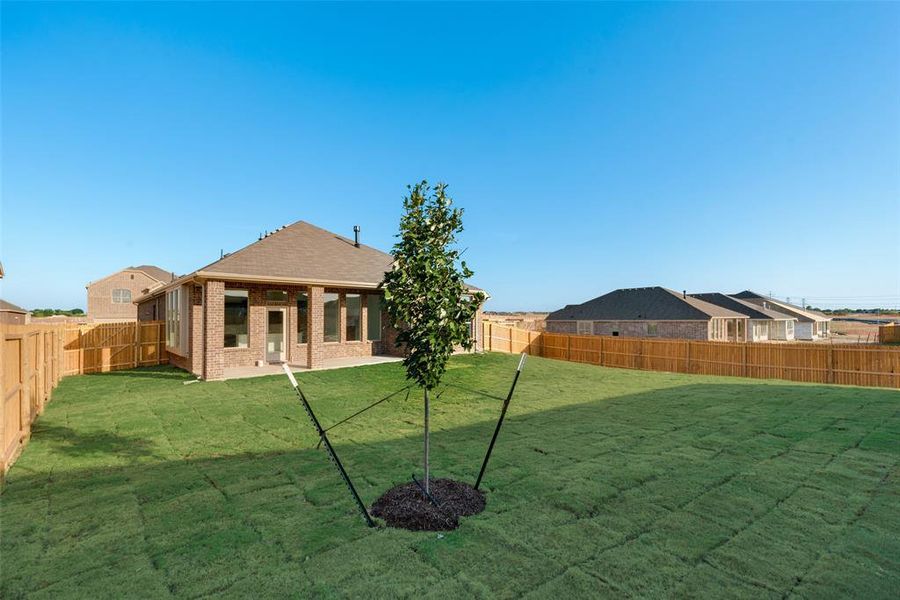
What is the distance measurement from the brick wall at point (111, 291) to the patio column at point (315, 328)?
42676mm

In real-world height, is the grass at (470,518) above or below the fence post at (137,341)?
below

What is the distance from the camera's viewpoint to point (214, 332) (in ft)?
41.5

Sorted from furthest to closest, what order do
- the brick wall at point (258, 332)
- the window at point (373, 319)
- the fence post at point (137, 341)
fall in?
the window at point (373, 319)
the fence post at point (137, 341)
the brick wall at point (258, 332)

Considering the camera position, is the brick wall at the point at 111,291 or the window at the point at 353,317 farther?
the brick wall at the point at 111,291

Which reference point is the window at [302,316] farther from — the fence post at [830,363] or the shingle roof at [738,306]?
the shingle roof at [738,306]

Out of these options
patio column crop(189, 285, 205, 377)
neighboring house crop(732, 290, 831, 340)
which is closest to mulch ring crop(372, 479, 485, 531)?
patio column crop(189, 285, 205, 377)

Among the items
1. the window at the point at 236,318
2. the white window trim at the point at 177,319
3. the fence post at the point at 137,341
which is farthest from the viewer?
the fence post at the point at 137,341

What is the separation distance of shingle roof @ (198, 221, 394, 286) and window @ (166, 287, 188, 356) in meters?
2.02

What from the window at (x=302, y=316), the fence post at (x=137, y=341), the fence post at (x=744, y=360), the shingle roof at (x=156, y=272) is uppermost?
the shingle roof at (x=156, y=272)

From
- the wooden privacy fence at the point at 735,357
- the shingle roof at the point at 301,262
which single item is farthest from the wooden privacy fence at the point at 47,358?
the wooden privacy fence at the point at 735,357

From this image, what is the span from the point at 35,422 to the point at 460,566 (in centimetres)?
971

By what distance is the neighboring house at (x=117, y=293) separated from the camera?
4653 centimetres

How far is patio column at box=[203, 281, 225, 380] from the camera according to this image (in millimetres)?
12484

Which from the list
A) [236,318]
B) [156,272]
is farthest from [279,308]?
[156,272]
